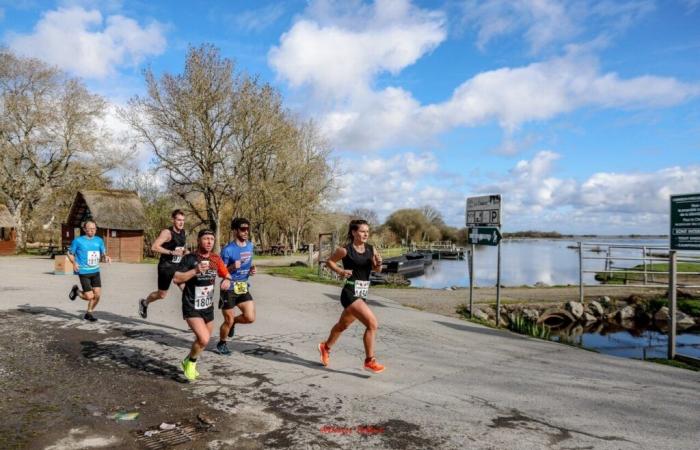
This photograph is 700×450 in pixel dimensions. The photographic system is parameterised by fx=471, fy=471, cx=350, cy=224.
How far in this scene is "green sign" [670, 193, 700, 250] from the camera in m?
7.43

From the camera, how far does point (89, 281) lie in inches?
361

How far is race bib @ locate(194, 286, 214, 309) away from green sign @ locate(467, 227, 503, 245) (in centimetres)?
710

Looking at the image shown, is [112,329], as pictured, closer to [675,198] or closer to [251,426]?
[251,426]

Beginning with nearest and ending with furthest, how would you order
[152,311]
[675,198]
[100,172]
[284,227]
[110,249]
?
[675,198] < [152,311] < [110,249] < [100,172] < [284,227]

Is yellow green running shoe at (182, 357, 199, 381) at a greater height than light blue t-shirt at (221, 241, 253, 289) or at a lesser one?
lesser

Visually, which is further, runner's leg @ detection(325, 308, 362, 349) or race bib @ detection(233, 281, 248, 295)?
race bib @ detection(233, 281, 248, 295)

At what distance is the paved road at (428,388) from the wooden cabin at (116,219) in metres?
24.6

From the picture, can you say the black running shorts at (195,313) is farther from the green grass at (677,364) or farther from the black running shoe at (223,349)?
the green grass at (677,364)

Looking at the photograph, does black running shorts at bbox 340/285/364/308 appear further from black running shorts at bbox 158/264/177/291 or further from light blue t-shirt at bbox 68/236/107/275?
light blue t-shirt at bbox 68/236/107/275

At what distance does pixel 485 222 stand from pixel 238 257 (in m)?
6.53

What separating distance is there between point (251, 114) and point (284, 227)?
19056mm

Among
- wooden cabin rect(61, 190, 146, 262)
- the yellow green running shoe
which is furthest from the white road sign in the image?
wooden cabin rect(61, 190, 146, 262)

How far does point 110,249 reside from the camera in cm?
3238

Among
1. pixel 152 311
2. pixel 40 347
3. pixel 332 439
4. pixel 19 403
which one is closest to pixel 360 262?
pixel 332 439
